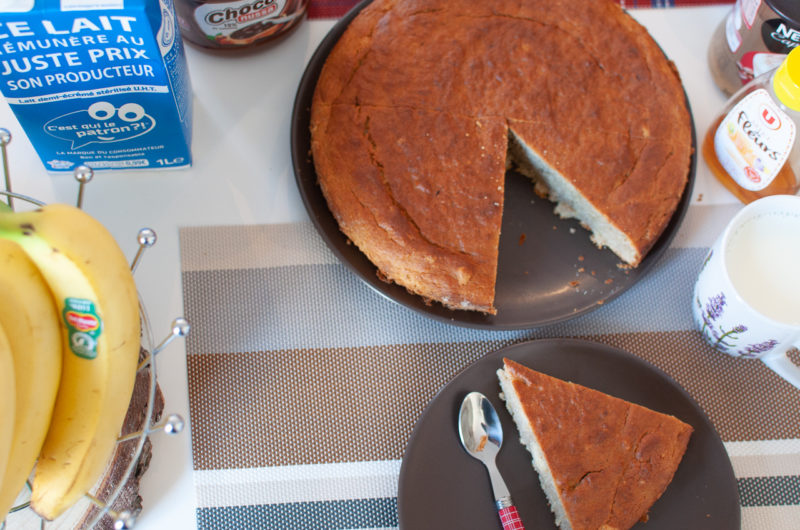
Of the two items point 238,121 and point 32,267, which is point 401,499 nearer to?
point 32,267

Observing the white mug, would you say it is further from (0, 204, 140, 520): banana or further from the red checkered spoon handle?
(0, 204, 140, 520): banana

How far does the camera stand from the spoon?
1310 millimetres

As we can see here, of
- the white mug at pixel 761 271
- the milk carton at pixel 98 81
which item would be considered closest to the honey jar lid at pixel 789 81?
the white mug at pixel 761 271

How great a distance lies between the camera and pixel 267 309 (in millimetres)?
1466

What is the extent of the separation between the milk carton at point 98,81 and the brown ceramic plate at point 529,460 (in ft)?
2.64

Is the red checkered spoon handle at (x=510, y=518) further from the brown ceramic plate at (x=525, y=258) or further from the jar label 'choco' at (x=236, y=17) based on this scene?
the jar label 'choco' at (x=236, y=17)

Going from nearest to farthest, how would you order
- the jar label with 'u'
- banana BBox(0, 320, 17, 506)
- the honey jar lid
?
banana BBox(0, 320, 17, 506), the honey jar lid, the jar label with 'u'

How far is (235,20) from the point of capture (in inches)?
57.8

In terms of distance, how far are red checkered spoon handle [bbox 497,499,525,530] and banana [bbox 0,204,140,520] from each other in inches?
28.2

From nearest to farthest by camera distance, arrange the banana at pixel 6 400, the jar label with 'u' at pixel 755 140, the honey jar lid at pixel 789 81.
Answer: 1. the banana at pixel 6 400
2. the honey jar lid at pixel 789 81
3. the jar label with 'u' at pixel 755 140

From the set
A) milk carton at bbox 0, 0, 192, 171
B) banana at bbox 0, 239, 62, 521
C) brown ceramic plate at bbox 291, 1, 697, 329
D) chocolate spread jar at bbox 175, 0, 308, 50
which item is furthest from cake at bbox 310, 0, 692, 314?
banana at bbox 0, 239, 62, 521

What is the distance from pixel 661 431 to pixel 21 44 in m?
1.36

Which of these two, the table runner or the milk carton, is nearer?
the milk carton

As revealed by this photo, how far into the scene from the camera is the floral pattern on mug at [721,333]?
136cm
